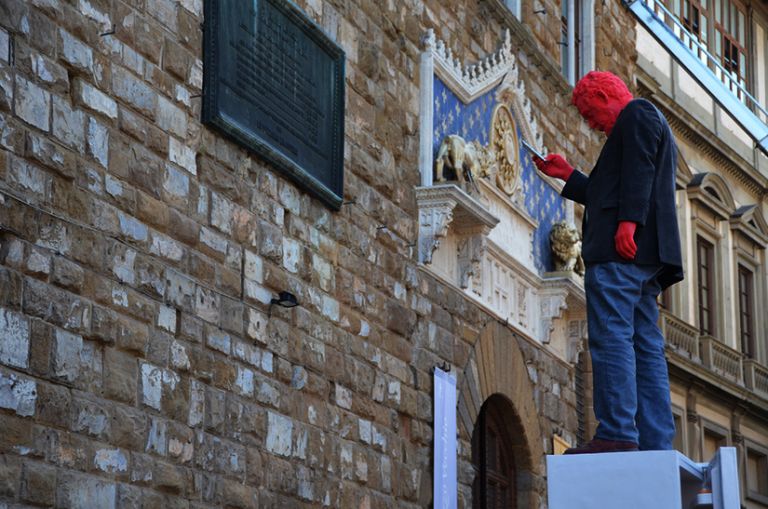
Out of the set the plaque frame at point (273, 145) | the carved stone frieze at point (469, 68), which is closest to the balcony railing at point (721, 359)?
the carved stone frieze at point (469, 68)

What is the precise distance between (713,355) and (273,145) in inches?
696

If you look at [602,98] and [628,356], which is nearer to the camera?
[628,356]

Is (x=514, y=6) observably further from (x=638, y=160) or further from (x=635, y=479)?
(x=635, y=479)

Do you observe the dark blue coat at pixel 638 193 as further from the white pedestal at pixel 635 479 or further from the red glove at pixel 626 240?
the white pedestal at pixel 635 479

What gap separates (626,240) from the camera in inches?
329

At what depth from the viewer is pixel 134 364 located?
9375mm

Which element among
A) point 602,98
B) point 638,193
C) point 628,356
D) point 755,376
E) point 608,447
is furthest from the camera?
point 755,376

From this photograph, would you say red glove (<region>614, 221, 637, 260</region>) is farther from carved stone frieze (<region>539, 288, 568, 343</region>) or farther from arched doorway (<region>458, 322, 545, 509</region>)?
carved stone frieze (<region>539, 288, 568, 343</region>)

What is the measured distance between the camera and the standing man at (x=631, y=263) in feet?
27.1

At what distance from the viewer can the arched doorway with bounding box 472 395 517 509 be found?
14867mm

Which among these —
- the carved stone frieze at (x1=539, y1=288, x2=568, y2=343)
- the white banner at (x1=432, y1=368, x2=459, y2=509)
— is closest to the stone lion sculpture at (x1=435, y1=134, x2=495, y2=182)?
the white banner at (x1=432, y1=368, x2=459, y2=509)

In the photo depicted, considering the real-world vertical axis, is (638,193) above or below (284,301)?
below

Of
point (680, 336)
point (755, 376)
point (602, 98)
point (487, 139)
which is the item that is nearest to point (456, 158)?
point (487, 139)

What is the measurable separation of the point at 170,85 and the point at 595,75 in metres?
2.60
